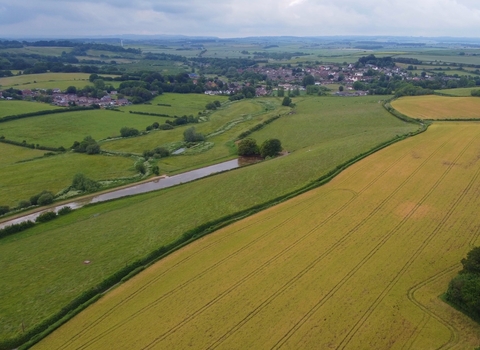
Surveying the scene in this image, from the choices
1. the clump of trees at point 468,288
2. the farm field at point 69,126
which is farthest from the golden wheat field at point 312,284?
the farm field at point 69,126

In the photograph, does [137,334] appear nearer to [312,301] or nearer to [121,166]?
[312,301]

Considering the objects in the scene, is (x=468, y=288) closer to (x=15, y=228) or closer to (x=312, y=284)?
(x=312, y=284)

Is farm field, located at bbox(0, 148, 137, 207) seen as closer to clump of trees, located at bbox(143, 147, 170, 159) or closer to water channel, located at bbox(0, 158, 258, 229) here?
clump of trees, located at bbox(143, 147, 170, 159)

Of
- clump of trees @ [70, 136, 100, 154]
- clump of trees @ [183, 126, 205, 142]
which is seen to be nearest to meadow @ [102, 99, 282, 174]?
clump of trees @ [183, 126, 205, 142]

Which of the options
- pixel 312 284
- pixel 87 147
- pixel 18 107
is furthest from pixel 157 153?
pixel 18 107

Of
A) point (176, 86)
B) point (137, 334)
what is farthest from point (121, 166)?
point (176, 86)

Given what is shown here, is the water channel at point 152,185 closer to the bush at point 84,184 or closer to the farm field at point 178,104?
the bush at point 84,184
